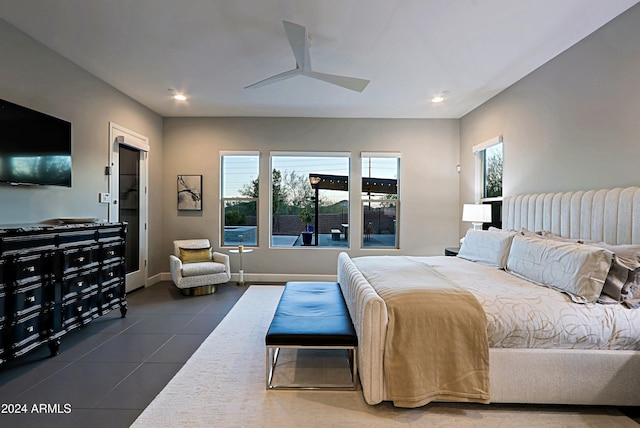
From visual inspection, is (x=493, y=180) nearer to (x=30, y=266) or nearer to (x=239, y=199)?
(x=239, y=199)

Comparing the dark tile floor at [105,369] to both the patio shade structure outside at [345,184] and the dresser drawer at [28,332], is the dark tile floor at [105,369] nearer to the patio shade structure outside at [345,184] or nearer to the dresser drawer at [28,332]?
the dresser drawer at [28,332]

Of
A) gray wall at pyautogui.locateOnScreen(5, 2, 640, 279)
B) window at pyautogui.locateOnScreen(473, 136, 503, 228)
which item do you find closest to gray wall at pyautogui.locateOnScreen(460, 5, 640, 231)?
→ gray wall at pyautogui.locateOnScreen(5, 2, 640, 279)

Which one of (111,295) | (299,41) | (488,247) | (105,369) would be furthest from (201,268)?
(488,247)

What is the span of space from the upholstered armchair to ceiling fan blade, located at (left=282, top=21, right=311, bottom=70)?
129 inches

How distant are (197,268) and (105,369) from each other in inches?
85.7

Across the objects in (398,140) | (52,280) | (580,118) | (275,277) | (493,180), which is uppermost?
(398,140)

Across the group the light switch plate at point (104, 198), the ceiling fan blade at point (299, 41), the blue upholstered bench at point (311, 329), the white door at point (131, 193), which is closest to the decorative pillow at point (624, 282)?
the blue upholstered bench at point (311, 329)

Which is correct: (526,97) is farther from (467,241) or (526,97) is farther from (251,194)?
(251,194)

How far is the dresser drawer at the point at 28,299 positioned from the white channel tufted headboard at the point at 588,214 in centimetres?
472

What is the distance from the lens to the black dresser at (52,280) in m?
2.37

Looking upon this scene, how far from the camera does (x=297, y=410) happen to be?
2.08 metres

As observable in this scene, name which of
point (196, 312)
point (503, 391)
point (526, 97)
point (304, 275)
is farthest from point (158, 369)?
point (526, 97)

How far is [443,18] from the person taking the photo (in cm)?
271

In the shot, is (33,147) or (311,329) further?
(33,147)
